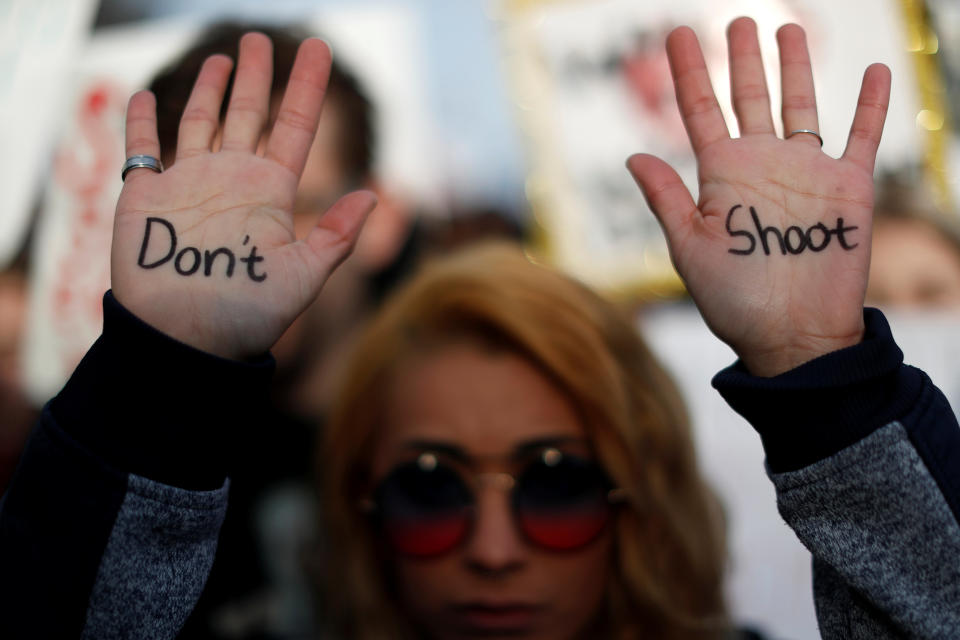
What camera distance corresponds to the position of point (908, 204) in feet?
6.88

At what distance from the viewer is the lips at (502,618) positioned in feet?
4.04

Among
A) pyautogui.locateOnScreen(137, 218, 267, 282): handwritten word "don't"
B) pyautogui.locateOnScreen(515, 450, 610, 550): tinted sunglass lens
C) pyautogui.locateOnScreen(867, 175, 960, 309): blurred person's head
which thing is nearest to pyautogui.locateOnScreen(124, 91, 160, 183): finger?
pyautogui.locateOnScreen(137, 218, 267, 282): handwritten word "don't"

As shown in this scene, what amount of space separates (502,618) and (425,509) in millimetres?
211

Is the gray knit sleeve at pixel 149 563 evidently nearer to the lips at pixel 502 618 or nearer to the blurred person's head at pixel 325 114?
the lips at pixel 502 618

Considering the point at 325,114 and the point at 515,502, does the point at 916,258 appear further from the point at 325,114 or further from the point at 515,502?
the point at 325,114

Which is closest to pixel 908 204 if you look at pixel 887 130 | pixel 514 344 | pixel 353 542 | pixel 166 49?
pixel 887 130

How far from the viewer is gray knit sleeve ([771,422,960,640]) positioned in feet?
2.70

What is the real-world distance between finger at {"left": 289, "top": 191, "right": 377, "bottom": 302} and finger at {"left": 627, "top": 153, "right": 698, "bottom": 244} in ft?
1.19

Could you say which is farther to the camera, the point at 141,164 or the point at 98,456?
the point at 141,164

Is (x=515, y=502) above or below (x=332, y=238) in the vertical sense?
below

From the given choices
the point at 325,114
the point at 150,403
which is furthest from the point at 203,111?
the point at 325,114

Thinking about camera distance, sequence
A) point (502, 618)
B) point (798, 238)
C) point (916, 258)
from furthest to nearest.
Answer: point (916, 258) < point (502, 618) < point (798, 238)

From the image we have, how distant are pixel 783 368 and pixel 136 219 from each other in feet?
2.60

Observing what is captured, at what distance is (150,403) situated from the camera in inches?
33.7
